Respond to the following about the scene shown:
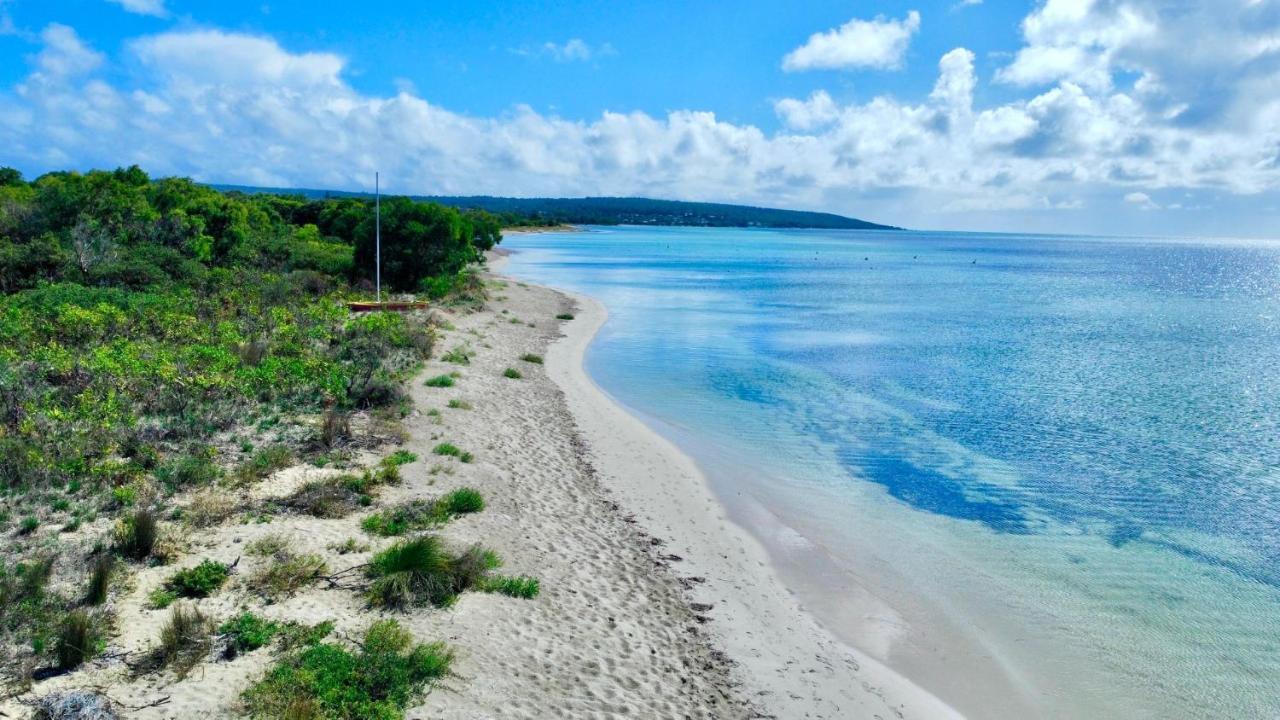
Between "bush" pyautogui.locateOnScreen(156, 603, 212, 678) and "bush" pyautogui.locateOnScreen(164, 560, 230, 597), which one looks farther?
"bush" pyautogui.locateOnScreen(164, 560, 230, 597)

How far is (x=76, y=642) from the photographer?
27.7ft

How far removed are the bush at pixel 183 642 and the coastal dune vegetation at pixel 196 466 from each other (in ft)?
0.08

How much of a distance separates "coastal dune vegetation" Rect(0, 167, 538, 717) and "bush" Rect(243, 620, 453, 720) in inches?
0.9

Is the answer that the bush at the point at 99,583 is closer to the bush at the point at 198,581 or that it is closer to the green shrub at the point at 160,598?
the green shrub at the point at 160,598

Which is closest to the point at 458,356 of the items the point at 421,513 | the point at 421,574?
the point at 421,513

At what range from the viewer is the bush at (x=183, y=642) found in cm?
854

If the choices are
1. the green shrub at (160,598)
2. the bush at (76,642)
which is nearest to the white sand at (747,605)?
the green shrub at (160,598)

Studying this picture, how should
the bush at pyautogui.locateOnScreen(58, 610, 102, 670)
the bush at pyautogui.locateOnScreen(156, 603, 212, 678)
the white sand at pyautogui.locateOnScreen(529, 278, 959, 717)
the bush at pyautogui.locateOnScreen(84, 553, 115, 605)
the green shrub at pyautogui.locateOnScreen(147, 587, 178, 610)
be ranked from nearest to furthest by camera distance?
the bush at pyautogui.locateOnScreen(58, 610, 102, 670)
the bush at pyautogui.locateOnScreen(156, 603, 212, 678)
the bush at pyautogui.locateOnScreen(84, 553, 115, 605)
the green shrub at pyautogui.locateOnScreen(147, 587, 178, 610)
the white sand at pyautogui.locateOnScreen(529, 278, 959, 717)

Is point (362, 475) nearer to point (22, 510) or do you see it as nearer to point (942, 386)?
point (22, 510)

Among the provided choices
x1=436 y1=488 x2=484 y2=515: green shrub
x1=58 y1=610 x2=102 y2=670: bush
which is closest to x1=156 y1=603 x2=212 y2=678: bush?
x1=58 y1=610 x2=102 y2=670: bush

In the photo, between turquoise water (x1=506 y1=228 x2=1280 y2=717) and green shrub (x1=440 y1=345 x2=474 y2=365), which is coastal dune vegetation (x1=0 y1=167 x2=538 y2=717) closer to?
green shrub (x1=440 y1=345 x2=474 y2=365)

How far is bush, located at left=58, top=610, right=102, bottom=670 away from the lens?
8352 millimetres

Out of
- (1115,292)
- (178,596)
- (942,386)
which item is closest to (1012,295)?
(1115,292)

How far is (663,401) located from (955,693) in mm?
17577
